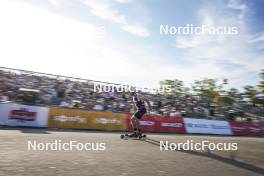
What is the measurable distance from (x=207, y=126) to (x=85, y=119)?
1154 cm

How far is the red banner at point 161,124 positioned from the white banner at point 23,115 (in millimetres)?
6587

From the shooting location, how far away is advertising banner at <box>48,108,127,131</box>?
20.1 m

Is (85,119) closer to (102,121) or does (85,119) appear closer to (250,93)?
(102,121)

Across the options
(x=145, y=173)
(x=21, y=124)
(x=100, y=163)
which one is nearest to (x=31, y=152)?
(x=100, y=163)

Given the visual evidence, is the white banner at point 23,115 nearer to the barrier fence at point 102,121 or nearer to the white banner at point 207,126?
the barrier fence at point 102,121

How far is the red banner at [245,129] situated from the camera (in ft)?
92.8

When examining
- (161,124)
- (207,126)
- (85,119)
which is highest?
(85,119)

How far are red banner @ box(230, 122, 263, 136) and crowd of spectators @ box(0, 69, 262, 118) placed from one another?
14.2ft

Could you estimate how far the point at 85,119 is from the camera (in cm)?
2106

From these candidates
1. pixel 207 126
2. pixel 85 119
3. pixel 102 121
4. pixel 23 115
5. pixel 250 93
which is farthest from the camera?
pixel 250 93

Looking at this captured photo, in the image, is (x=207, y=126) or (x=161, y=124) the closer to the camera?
(x=161, y=124)

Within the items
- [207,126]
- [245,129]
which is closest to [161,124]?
[207,126]

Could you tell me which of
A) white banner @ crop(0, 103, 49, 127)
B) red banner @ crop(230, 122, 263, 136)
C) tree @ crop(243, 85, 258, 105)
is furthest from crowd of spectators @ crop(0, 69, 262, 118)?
tree @ crop(243, 85, 258, 105)

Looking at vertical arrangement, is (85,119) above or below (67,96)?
below
